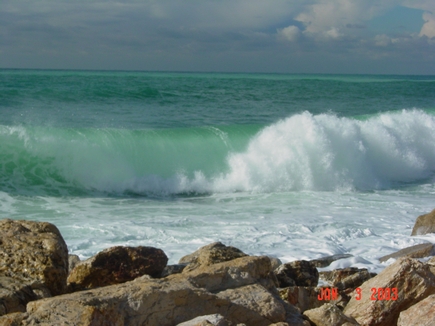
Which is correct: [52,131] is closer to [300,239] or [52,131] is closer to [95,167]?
[95,167]

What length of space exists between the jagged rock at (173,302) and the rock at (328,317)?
0.37 feet

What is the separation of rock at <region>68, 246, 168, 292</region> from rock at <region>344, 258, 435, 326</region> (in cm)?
169

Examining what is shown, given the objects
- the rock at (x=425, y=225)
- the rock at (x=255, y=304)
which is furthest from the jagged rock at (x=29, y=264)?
the rock at (x=425, y=225)

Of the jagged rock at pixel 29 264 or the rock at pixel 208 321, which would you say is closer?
the rock at pixel 208 321

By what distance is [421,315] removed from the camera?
3.39 metres

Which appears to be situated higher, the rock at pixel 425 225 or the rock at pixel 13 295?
the rock at pixel 13 295

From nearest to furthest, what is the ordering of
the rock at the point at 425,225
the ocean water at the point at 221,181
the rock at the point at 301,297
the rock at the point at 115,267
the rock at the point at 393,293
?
the rock at the point at 393,293
the rock at the point at 301,297
the rock at the point at 115,267
the rock at the point at 425,225
the ocean water at the point at 221,181

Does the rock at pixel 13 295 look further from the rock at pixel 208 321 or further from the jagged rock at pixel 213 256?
the jagged rock at pixel 213 256

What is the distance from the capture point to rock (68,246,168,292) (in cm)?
448

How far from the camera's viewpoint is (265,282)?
12.6 feet

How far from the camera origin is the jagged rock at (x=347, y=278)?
519 centimetres

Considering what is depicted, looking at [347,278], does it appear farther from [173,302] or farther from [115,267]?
[173,302]
